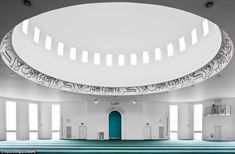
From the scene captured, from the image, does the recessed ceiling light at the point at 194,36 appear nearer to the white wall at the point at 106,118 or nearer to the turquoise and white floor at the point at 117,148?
the turquoise and white floor at the point at 117,148

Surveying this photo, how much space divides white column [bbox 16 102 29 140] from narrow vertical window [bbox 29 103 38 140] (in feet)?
2.78

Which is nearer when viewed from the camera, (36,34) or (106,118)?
(36,34)

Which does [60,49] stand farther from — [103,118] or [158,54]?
[103,118]

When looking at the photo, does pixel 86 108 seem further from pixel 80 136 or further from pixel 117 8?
pixel 117 8

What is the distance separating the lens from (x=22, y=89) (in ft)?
56.1

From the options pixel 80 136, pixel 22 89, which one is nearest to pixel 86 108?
pixel 80 136

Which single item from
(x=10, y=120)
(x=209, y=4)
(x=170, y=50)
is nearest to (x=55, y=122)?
(x=10, y=120)

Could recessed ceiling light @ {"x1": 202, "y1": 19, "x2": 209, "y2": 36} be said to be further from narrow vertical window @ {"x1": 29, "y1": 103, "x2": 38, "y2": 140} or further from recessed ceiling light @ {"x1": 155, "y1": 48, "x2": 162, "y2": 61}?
narrow vertical window @ {"x1": 29, "y1": 103, "x2": 38, "y2": 140}

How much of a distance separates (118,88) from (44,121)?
32.6 feet

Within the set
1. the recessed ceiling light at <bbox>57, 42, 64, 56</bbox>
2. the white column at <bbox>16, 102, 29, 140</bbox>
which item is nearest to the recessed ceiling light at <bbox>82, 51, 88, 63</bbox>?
the recessed ceiling light at <bbox>57, 42, 64, 56</bbox>

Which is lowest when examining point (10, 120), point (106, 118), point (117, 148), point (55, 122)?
point (55, 122)

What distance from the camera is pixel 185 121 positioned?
25781mm

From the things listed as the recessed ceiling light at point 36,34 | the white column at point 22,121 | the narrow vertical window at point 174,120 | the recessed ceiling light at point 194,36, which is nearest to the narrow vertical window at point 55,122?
the white column at point 22,121

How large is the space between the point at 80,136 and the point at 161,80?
37.1 ft
